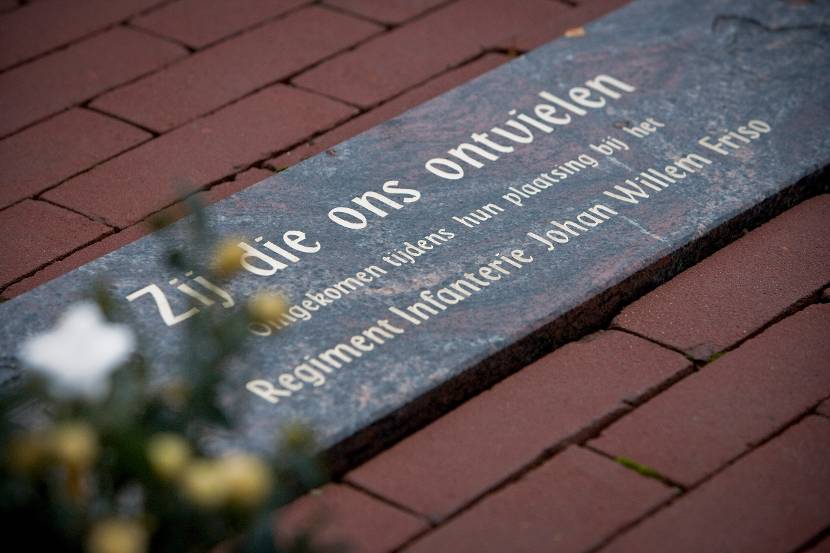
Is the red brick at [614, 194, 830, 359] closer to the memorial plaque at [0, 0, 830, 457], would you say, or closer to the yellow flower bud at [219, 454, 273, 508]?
the memorial plaque at [0, 0, 830, 457]

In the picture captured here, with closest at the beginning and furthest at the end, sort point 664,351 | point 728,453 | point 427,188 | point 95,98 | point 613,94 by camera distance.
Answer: point 728,453
point 664,351
point 427,188
point 613,94
point 95,98

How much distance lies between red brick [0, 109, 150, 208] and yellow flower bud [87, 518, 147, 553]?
1.70 meters

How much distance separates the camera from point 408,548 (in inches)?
75.2

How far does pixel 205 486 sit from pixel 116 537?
0.34 ft

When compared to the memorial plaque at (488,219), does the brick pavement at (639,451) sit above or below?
below

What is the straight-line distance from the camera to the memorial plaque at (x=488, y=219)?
7.18 ft

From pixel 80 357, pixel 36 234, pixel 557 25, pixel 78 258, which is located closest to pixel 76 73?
pixel 36 234

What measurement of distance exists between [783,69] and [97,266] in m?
1.77

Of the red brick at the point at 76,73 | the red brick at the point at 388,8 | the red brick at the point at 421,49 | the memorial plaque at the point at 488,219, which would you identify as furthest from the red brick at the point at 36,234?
the red brick at the point at 388,8

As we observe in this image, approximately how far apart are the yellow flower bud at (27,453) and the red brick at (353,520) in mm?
572

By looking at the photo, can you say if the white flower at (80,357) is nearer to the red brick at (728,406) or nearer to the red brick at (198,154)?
the red brick at (728,406)

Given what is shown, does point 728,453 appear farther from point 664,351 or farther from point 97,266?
point 97,266

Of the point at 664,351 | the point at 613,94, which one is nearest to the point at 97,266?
the point at 664,351

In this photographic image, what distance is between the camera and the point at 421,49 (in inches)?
133
